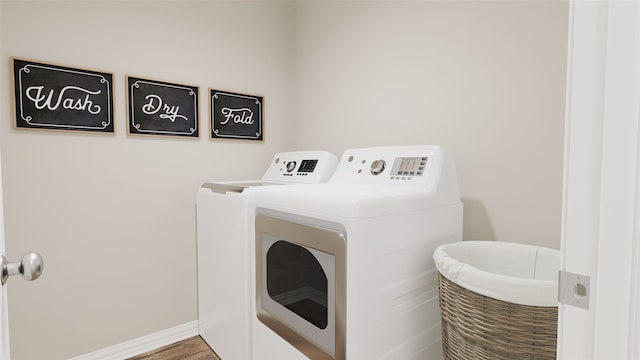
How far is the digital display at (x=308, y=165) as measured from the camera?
208cm

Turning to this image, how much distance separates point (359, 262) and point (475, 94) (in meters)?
0.99

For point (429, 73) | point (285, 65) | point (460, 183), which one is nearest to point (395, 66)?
point (429, 73)

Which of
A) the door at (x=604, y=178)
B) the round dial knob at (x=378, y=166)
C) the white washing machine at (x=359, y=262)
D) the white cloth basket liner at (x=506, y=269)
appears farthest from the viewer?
the round dial knob at (x=378, y=166)

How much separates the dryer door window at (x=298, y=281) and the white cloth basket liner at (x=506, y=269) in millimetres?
439

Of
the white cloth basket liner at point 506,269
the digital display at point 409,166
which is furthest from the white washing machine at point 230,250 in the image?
the white cloth basket liner at point 506,269

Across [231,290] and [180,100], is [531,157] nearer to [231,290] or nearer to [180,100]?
[231,290]

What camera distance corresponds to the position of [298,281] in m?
1.40

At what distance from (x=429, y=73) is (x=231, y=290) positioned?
4.92 ft

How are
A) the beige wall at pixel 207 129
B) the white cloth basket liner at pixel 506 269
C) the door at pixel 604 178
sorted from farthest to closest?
the beige wall at pixel 207 129, the white cloth basket liner at pixel 506 269, the door at pixel 604 178

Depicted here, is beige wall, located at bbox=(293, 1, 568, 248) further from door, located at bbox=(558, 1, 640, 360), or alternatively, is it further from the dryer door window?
door, located at bbox=(558, 1, 640, 360)

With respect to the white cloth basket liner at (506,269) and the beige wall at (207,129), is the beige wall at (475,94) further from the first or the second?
the white cloth basket liner at (506,269)

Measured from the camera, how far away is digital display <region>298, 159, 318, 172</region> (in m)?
2.08

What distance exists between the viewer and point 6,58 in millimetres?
1626

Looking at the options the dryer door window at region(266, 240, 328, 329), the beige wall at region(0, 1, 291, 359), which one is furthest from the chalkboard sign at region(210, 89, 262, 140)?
the dryer door window at region(266, 240, 328, 329)
